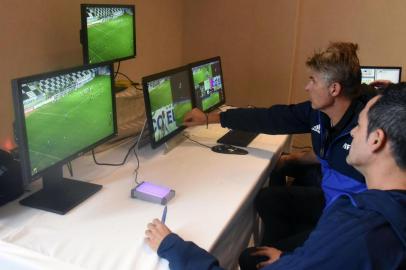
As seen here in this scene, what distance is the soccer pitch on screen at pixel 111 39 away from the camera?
1.93 meters

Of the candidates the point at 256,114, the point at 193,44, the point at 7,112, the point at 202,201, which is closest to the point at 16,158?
the point at 7,112

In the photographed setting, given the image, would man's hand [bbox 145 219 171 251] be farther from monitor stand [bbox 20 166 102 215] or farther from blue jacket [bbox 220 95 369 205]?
blue jacket [bbox 220 95 369 205]

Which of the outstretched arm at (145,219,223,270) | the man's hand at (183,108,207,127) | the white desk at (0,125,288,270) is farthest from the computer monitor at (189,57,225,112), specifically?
the outstretched arm at (145,219,223,270)

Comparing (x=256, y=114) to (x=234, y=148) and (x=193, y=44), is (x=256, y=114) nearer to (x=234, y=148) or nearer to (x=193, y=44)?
(x=234, y=148)

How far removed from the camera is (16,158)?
1411 mm

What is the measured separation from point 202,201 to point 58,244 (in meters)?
0.52

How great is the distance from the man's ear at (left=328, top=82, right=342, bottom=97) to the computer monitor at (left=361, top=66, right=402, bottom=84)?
1.39m

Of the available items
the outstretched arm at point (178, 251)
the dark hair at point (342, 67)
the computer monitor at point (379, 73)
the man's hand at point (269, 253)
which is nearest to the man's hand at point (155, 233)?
the outstretched arm at point (178, 251)

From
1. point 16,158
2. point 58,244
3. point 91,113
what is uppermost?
point 91,113

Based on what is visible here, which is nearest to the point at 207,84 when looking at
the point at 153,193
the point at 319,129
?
the point at 319,129

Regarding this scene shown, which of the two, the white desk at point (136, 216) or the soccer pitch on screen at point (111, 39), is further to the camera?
the soccer pitch on screen at point (111, 39)

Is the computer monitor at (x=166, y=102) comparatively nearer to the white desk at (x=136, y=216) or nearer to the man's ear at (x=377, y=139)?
the white desk at (x=136, y=216)

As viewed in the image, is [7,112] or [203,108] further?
[203,108]

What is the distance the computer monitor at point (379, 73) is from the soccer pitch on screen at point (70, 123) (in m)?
2.09
